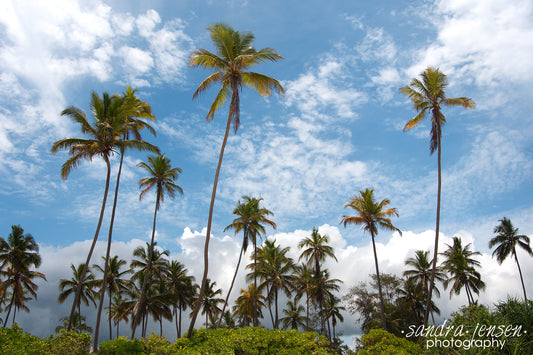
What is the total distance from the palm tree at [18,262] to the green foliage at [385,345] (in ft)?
96.5

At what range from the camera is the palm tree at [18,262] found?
29.5 metres

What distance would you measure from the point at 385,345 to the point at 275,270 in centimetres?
2062

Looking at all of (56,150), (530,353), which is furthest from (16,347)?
(530,353)

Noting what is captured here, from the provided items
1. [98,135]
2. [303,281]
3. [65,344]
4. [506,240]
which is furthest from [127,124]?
[506,240]

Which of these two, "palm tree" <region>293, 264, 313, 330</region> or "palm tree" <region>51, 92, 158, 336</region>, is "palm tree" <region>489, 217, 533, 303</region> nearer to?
"palm tree" <region>293, 264, 313, 330</region>

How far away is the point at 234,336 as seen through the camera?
1086cm

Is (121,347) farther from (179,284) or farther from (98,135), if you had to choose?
(179,284)

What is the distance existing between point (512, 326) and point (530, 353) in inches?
47.1

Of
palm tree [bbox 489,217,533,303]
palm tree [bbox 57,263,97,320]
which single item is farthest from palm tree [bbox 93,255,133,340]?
palm tree [bbox 489,217,533,303]

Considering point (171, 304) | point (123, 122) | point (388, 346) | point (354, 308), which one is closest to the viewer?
point (388, 346)

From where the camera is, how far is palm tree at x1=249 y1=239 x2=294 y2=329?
33.8 metres

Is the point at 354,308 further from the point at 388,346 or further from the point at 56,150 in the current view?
the point at 56,150

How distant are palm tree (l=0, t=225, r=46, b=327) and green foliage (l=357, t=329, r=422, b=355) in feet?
96.5

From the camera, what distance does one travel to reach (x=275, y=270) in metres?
34.2
